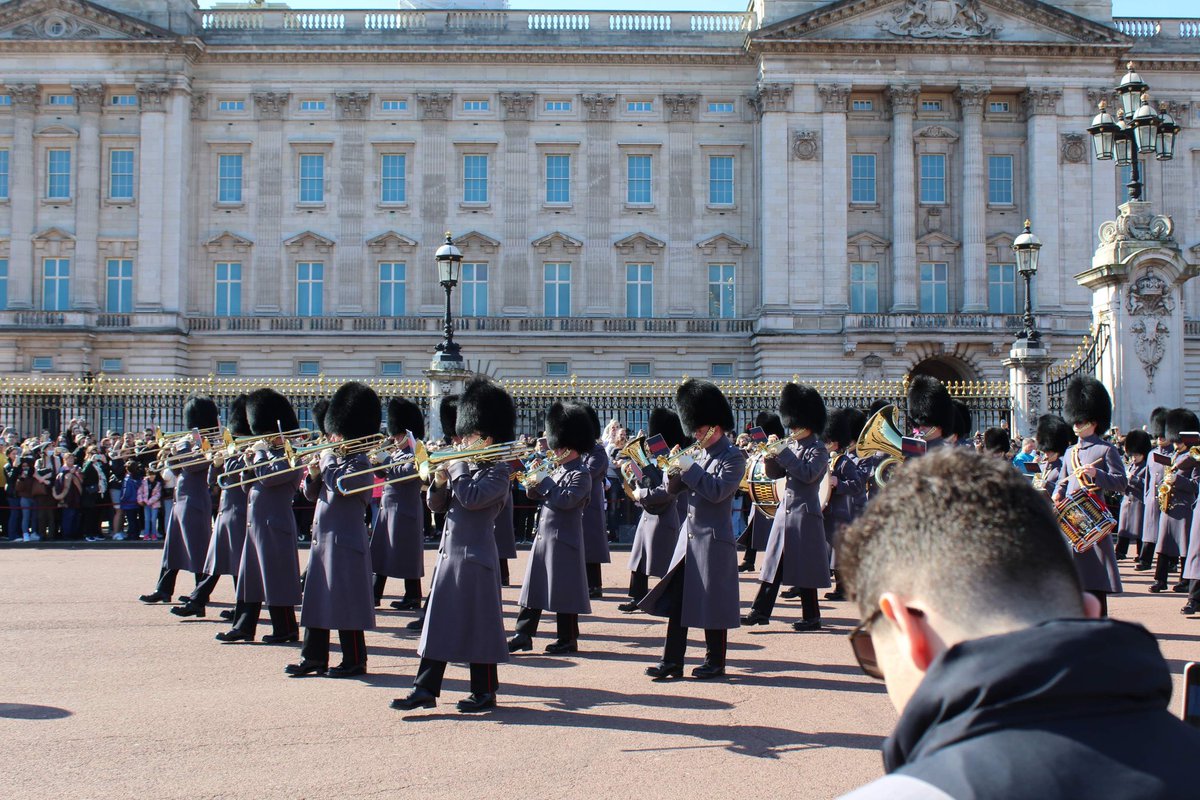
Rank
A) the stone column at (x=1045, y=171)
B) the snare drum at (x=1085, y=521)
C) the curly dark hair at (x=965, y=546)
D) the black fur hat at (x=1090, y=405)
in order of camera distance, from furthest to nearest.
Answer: the stone column at (x=1045, y=171) → the black fur hat at (x=1090, y=405) → the snare drum at (x=1085, y=521) → the curly dark hair at (x=965, y=546)

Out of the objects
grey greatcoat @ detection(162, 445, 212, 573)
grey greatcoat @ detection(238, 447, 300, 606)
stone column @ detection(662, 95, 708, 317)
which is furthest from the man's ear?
stone column @ detection(662, 95, 708, 317)

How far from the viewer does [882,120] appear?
123ft

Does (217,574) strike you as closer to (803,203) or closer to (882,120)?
(803,203)

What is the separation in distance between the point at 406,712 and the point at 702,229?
32655 millimetres

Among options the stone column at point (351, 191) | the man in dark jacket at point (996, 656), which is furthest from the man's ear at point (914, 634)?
the stone column at point (351, 191)

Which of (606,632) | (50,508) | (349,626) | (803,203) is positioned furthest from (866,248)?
(349,626)

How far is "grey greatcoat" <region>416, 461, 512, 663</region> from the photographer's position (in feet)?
21.3

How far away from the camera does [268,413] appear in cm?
995

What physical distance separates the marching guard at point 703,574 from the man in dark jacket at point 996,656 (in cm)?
577

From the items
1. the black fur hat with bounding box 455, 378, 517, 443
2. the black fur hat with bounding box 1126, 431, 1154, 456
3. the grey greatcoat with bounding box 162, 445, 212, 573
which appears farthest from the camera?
the black fur hat with bounding box 1126, 431, 1154, 456

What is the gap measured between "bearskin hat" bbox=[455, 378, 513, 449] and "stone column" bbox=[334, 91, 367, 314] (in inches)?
1227

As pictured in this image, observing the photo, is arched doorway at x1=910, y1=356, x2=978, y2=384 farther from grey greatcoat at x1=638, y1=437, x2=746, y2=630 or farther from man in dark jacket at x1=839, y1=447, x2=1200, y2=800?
man in dark jacket at x1=839, y1=447, x2=1200, y2=800

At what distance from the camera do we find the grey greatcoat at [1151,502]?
506 inches

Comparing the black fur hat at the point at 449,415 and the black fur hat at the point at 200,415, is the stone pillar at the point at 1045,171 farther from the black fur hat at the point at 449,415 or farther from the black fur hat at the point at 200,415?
the black fur hat at the point at 200,415
